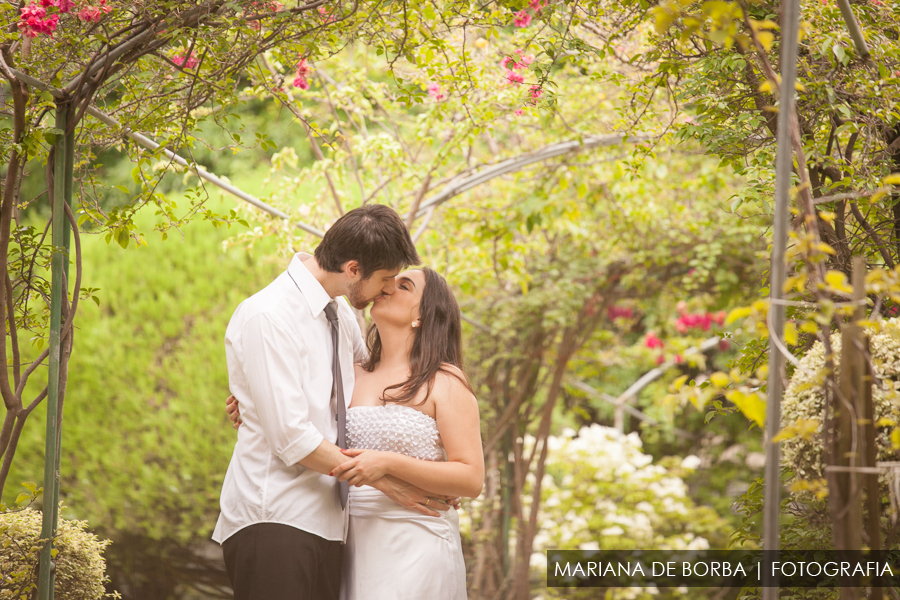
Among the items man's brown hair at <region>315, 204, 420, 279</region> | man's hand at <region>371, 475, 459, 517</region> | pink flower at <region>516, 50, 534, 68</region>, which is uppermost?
pink flower at <region>516, 50, 534, 68</region>

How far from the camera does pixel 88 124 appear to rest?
85.3 inches

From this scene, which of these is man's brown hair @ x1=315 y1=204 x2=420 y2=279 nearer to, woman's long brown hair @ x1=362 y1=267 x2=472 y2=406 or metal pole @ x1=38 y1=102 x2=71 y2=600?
woman's long brown hair @ x1=362 y1=267 x2=472 y2=406

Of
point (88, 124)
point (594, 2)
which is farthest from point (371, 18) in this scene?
point (88, 124)

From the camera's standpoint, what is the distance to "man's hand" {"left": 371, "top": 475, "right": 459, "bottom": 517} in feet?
6.01

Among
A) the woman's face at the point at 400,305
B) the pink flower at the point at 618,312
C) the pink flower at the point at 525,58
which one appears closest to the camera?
the woman's face at the point at 400,305

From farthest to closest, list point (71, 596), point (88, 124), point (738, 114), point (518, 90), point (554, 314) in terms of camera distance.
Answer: point (554, 314), point (518, 90), point (88, 124), point (71, 596), point (738, 114)

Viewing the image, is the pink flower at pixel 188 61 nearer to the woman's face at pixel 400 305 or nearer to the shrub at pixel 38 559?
the woman's face at pixel 400 305

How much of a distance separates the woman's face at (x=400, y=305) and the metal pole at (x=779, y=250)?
115 centimetres

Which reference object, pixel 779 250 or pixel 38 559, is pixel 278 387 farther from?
pixel 779 250

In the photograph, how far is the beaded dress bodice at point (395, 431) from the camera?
189cm

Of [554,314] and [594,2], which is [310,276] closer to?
[594,2]

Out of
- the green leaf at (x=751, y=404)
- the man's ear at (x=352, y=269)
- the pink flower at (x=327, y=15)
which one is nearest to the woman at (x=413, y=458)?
the man's ear at (x=352, y=269)

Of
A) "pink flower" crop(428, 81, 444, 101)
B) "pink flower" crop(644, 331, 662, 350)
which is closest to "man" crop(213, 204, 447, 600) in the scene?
"pink flower" crop(428, 81, 444, 101)

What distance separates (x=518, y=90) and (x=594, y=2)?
905mm
